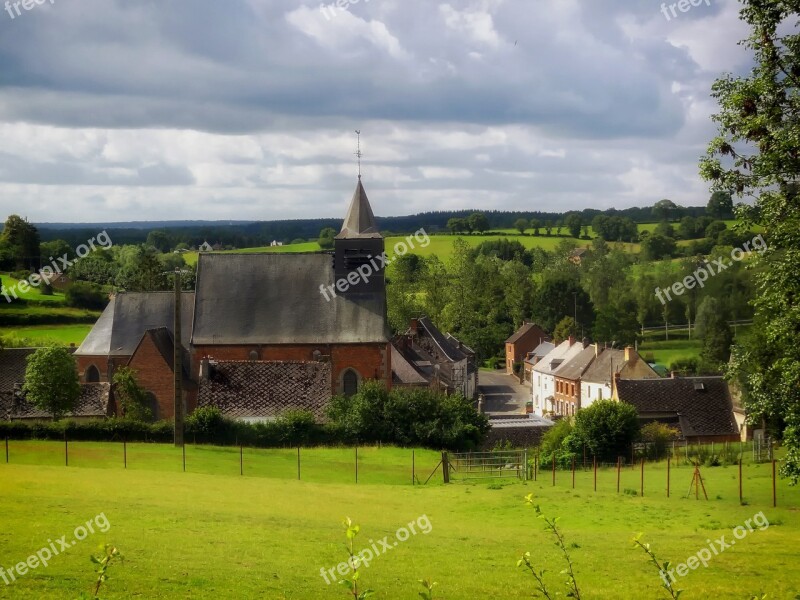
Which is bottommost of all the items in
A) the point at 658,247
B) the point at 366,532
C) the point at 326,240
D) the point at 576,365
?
the point at 366,532

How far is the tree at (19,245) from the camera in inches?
4001

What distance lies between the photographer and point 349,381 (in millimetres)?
56375

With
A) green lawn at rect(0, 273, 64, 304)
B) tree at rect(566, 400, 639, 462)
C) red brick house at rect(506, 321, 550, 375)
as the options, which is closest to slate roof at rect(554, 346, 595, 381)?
tree at rect(566, 400, 639, 462)

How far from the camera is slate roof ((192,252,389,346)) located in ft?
185

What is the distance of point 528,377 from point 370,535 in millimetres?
82259

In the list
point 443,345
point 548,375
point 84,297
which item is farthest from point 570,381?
point 84,297

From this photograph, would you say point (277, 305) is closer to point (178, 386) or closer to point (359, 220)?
point (359, 220)

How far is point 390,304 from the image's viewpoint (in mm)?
108188

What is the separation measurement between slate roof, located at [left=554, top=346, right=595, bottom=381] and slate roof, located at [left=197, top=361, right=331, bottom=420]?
28027mm

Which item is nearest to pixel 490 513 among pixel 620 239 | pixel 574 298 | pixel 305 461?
pixel 305 461

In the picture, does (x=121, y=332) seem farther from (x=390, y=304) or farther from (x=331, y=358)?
(x=390, y=304)

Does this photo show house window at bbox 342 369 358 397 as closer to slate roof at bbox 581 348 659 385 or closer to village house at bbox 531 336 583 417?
slate roof at bbox 581 348 659 385

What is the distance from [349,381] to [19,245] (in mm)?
63830

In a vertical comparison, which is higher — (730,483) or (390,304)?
(390,304)
